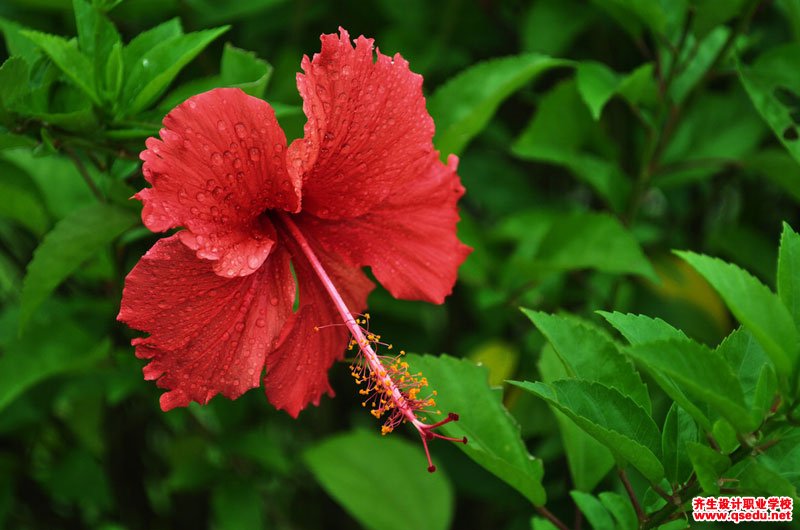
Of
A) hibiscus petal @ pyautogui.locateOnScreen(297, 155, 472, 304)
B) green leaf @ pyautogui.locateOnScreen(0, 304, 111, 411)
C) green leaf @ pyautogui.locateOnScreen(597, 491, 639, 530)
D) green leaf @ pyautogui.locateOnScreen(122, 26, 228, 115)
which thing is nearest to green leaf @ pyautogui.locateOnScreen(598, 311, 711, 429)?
green leaf @ pyautogui.locateOnScreen(597, 491, 639, 530)

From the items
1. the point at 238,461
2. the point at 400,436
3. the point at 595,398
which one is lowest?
the point at 400,436

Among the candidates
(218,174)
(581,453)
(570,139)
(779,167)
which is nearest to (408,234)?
(218,174)

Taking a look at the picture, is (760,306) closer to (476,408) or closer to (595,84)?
(476,408)

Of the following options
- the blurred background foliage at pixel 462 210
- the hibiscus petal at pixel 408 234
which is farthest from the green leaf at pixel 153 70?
the hibiscus petal at pixel 408 234

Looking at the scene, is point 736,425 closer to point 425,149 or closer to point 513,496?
point 425,149

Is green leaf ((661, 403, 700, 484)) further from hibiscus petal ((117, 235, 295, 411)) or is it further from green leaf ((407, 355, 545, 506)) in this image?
hibiscus petal ((117, 235, 295, 411))

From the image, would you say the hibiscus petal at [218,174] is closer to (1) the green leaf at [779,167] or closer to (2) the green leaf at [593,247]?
(2) the green leaf at [593,247]

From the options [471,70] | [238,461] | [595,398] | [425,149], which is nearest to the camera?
[595,398]

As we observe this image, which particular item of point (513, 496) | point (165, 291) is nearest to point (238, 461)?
point (513, 496)
